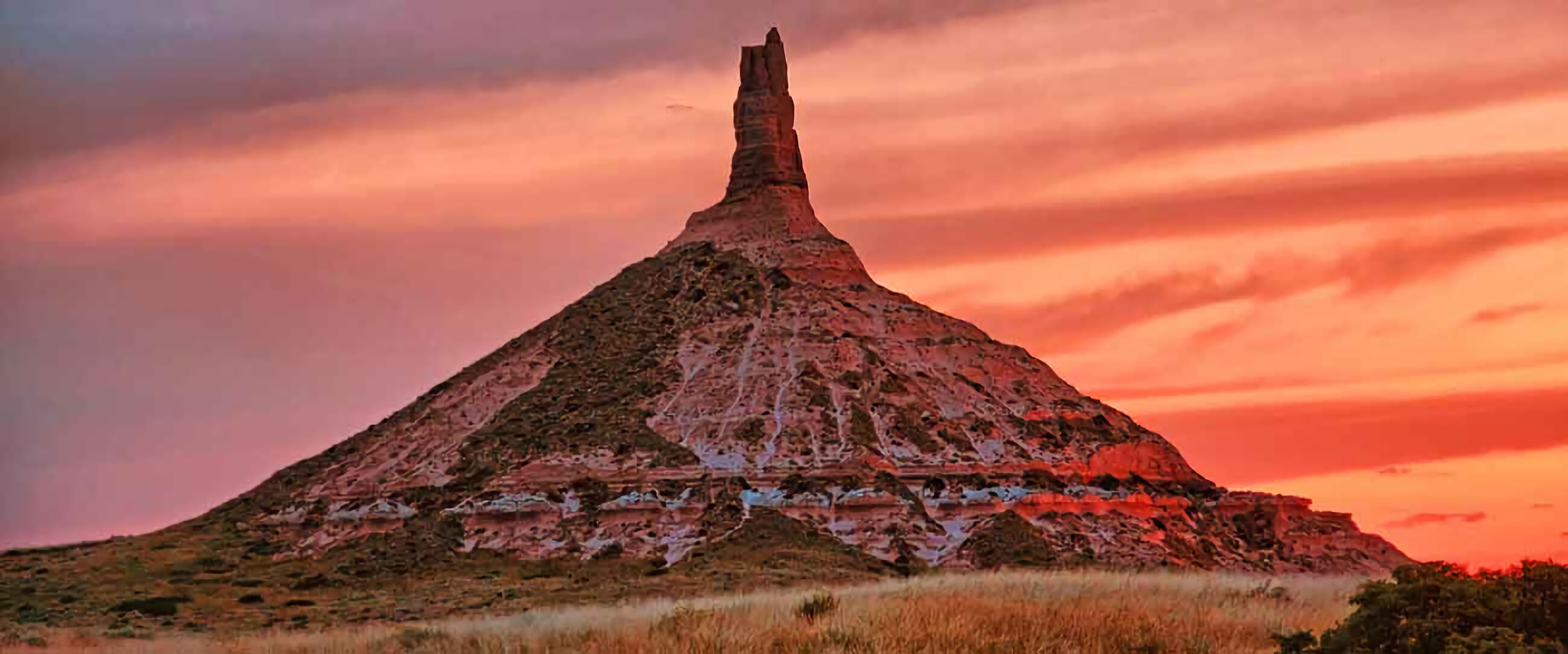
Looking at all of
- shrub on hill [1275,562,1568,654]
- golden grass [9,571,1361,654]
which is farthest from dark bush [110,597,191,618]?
shrub on hill [1275,562,1568,654]

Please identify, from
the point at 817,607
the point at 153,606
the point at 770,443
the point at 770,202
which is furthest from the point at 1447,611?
the point at 770,202

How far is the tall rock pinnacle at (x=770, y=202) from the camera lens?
114 metres

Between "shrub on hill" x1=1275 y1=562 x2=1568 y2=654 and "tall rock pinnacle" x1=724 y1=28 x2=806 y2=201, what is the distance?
98.5 m

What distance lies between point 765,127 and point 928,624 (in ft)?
319

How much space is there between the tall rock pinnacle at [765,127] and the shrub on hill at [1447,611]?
98466mm

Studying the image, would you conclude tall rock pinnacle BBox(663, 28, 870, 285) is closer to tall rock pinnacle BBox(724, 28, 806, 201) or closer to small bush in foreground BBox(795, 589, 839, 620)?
tall rock pinnacle BBox(724, 28, 806, 201)

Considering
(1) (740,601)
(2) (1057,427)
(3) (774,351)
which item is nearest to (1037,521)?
(2) (1057,427)

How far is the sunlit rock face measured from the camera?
89.2 metres

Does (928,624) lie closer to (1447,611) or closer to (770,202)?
(1447,611)

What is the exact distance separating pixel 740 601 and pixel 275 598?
2073 inches

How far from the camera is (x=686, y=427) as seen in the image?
9888 centimetres

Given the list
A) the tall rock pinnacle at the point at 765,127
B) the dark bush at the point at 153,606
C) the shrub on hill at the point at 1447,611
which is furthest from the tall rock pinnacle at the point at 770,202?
the shrub on hill at the point at 1447,611

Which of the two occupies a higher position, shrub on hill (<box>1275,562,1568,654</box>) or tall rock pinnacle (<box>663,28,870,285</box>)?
tall rock pinnacle (<box>663,28,870,285</box>)

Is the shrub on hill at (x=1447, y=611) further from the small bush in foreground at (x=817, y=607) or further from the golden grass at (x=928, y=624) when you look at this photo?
the small bush in foreground at (x=817, y=607)
